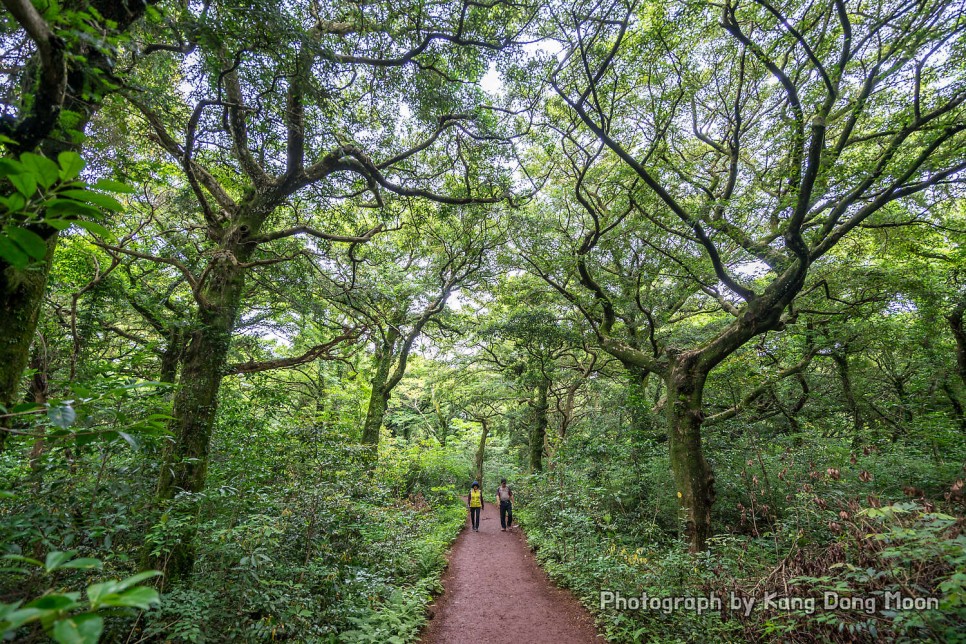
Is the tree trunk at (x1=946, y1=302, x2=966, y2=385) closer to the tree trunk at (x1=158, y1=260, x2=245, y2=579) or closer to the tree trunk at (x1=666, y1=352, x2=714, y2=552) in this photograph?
the tree trunk at (x1=666, y1=352, x2=714, y2=552)

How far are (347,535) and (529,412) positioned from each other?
38.8 ft

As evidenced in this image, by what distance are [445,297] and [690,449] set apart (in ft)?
25.5

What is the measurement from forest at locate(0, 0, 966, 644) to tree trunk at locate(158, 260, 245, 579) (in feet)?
0.13

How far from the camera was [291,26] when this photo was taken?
13.2 feet

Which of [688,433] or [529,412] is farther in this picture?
[529,412]

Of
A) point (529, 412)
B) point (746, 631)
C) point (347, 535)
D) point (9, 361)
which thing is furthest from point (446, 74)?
point (529, 412)

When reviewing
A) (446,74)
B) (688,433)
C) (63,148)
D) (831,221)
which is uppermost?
(446,74)

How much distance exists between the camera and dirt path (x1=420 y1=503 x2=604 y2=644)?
212 inches

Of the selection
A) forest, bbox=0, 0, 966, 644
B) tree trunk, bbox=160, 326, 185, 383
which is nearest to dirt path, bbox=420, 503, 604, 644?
forest, bbox=0, 0, 966, 644

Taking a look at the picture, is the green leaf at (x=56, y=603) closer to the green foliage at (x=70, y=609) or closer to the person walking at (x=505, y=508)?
the green foliage at (x=70, y=609)

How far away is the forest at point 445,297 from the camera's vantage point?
2.93 metres

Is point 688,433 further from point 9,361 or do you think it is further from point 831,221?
point 9,361

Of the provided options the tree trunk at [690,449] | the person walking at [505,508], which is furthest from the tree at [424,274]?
the tree trunk at [690,449]

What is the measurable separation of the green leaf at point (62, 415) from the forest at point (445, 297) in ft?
0.28
